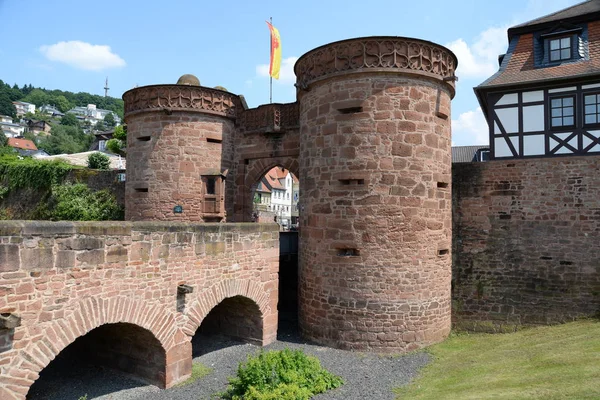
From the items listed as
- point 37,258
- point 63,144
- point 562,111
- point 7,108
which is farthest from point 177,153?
point 7,108

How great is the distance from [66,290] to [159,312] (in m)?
1.94

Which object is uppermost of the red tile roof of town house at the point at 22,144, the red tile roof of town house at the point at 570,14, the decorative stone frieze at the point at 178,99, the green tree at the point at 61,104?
the green tree at the point at 61,104

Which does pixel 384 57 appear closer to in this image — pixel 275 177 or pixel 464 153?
pixel 464 153

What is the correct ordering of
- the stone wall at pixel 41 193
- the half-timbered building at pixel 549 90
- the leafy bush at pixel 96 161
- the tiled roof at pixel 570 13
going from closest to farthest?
→ the half-timbered building at pixel 549 90, the tiled roof at pixel 570 13, the stone wall at pixel 41 193, the leafy bush at pixel 96 161

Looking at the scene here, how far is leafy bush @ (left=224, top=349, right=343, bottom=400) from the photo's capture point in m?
7.54

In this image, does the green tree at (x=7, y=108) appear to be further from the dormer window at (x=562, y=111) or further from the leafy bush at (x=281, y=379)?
the dormer window at (x=562, y=111)

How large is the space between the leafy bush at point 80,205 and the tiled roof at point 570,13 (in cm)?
1591

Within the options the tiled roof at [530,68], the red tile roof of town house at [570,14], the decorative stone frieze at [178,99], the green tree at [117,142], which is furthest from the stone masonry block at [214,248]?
the green tree at [117,142]

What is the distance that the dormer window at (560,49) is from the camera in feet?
42.6

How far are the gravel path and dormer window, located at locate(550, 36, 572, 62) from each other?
9468 millimetres

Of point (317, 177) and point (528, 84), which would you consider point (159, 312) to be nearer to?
point (317, 177)

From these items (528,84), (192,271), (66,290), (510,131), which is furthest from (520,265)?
(66,290)

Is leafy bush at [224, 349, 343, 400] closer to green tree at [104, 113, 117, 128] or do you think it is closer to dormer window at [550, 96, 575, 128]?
dormer window at [550, 96, 575, 128]

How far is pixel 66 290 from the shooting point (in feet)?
20.9
